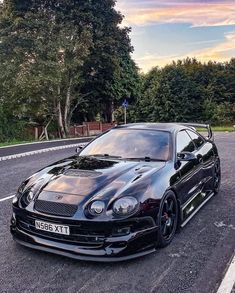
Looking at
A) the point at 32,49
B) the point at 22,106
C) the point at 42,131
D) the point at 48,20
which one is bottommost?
the point at 42,131

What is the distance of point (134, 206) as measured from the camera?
3.84 meters

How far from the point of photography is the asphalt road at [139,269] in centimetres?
339

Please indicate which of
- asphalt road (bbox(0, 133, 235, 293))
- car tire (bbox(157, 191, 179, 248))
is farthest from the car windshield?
asphalt road (bbox(0, 133, 235, 293))

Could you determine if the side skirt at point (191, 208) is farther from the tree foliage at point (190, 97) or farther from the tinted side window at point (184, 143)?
the tree foliage at point (190, 97)

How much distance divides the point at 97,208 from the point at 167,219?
1.03 m

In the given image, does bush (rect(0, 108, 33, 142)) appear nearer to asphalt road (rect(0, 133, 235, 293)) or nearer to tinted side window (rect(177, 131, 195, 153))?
tinted side window (rect(177, 131, 195, 153))

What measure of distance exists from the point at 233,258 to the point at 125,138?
7.52 ft

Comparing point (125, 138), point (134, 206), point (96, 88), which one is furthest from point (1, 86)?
point (134, 206)

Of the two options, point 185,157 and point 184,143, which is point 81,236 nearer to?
point 185,157

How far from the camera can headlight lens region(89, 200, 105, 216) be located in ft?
12.3

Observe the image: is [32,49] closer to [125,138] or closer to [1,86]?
[1,86]

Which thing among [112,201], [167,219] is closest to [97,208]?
[112,201]

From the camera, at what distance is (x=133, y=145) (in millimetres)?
5270

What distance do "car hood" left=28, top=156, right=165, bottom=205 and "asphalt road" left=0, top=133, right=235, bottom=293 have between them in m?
0.69
